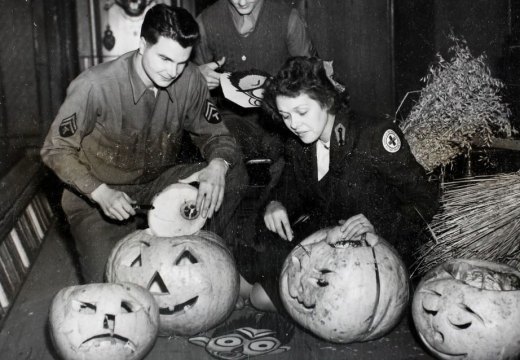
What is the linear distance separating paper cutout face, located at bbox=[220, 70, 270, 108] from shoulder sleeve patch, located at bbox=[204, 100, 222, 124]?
27 centimetres

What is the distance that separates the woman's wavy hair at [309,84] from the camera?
114 inches

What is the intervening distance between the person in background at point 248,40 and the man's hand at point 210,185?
85 centimetres

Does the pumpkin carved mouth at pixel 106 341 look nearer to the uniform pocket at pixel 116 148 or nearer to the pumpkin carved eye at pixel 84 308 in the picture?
the pumpkin carved eye at pixel 84 308

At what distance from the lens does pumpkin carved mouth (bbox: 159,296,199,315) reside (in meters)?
2.76

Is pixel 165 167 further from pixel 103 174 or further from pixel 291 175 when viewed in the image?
pixel 291 175


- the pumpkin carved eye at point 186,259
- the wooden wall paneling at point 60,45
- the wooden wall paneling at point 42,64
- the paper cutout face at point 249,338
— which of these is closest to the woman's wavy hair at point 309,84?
the pumpkin carved eye at point 186,259

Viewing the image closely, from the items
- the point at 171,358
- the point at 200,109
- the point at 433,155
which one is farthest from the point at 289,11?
the point at 171,358

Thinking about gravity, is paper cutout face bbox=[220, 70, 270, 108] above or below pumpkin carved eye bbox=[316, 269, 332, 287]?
above

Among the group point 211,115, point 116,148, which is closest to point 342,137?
point 211,115

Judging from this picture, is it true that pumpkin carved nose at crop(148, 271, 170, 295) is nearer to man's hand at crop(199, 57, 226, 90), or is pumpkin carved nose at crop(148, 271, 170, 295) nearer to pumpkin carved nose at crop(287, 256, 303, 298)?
pumpkin carved nose at crop(287, 256, 303, 298)

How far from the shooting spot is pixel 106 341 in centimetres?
240

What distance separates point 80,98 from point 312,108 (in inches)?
53.2

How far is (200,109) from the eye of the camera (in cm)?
361

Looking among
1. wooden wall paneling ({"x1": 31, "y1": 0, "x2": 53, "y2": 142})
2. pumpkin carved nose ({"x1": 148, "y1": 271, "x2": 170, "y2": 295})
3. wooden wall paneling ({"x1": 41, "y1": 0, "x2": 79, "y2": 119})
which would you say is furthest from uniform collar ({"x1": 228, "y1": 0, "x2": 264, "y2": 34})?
wooden wall paneling ({"x1": 41, "y1": 0, "x2": 79, "y2": 119})
